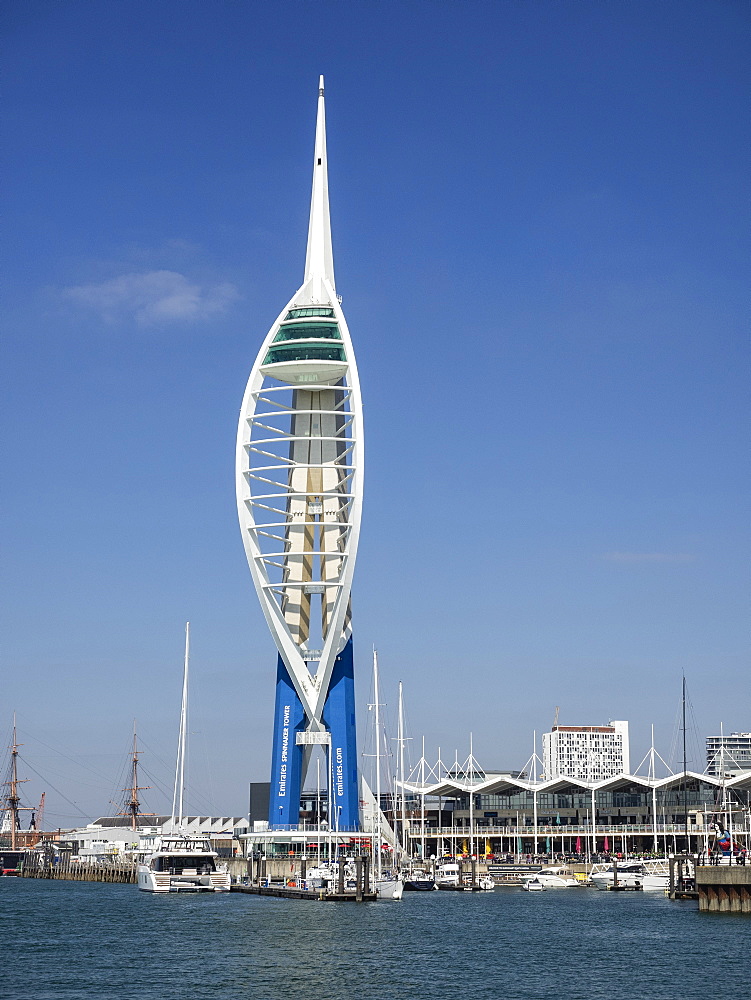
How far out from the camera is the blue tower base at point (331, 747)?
83.8 m

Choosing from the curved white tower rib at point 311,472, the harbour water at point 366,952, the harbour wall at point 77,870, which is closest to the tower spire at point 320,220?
the curved white tower rib at point 311,472

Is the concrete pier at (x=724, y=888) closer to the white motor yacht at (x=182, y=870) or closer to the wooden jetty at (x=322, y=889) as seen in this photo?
the wooden jetty at (x=322, y=889)

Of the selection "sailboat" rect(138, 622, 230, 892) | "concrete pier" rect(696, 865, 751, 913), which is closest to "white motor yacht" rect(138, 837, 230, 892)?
"sailboat" rect(138, 622, 230, 892)

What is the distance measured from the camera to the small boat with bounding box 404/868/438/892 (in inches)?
3506

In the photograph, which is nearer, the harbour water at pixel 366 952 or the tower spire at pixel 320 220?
the harbour water at pixel 366 952

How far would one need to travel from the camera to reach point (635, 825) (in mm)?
124688

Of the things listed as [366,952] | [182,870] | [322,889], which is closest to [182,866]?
[182,870]

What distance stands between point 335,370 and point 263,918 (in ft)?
128

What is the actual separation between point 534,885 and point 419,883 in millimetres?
8469

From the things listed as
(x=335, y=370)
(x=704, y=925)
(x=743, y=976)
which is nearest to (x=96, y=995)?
(x=743, y=976)

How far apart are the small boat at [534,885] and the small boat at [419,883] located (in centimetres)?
608

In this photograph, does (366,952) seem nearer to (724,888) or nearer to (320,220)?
(724,888)

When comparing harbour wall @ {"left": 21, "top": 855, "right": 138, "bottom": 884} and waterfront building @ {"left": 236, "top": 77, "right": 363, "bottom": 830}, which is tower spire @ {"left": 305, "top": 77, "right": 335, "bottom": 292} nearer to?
waterfront building @ {"left": 236, "top": 77, "right": 363, "bottom": 830}

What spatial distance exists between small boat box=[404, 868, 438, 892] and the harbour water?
19.5 m
